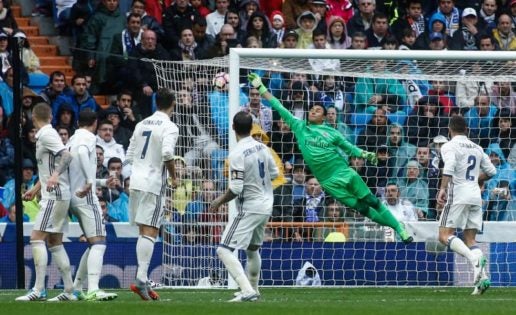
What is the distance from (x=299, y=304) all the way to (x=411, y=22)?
11560mm

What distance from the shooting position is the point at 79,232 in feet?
59.7

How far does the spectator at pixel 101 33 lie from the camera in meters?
22.4

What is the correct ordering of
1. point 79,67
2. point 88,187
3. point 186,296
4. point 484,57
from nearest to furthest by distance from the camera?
point 88,187, point 186,296, point 484,57, point 79,67

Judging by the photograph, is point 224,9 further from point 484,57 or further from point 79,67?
point 484,57

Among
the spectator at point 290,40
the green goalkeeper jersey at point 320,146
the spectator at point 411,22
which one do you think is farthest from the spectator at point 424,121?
the spectator at point 411,22

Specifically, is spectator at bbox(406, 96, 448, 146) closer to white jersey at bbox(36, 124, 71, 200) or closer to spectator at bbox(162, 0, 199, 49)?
spectator at bbox(162, 0, 199, 49)

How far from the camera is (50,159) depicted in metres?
14.2

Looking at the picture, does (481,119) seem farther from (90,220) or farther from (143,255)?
(90,220)

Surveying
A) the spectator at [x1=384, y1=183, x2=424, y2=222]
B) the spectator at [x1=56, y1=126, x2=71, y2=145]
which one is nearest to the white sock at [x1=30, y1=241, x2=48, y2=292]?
the spectator at [x1=56, y1=126, x2=71, y2=145]

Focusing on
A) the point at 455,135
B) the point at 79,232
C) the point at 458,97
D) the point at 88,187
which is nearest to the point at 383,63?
the point at 458,97

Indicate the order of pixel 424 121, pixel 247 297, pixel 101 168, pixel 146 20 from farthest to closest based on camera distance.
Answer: pixel 146 20 < pixel 101 168 < pixel 424 121 < pixel 247 297

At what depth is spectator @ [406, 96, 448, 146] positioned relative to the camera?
64.6 ft

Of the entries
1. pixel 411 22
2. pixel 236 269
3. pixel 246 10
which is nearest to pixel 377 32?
pixel 411 22

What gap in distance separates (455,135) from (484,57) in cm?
192
